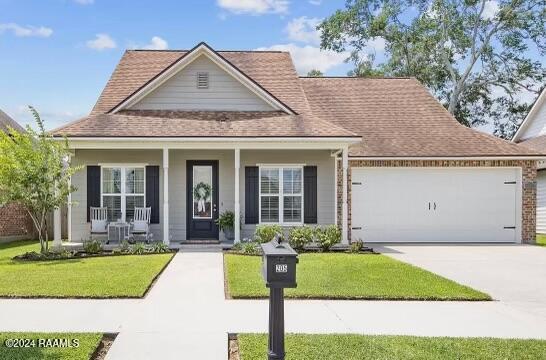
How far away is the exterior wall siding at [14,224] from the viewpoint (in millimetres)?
18422

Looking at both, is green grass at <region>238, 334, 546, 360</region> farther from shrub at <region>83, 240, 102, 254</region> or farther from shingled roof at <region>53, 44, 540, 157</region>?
shingled roof at <region>53, 44, 540, 157</region>

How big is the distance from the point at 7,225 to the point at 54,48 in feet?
20.9

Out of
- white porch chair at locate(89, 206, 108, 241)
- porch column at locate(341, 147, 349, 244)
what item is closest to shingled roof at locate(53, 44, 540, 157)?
porch column at locate(341, 147, 349, 244)

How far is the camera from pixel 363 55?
3681 centimetres

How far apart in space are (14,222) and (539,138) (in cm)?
2213

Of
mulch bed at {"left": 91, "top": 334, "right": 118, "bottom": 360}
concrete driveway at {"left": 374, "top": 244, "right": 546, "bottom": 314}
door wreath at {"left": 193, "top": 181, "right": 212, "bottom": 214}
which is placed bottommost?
concrete driveway at {"left": 374, "top": 244, "right": 546, "bottom": 314}

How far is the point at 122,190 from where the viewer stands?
16.8 meters

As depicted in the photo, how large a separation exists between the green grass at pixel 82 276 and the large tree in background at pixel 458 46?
1017 inches

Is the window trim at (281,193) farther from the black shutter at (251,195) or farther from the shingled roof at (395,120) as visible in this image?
the shingled roof at (395,120)

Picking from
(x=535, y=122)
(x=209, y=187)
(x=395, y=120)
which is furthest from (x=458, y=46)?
(x=209, y=187)

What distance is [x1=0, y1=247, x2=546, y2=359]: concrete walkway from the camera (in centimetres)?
605

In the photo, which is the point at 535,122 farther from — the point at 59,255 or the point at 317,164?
the point at 59,255

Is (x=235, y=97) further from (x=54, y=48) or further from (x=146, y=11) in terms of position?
(x=54, y=48)

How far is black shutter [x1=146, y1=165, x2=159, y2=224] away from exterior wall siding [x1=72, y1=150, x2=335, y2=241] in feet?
0.48
